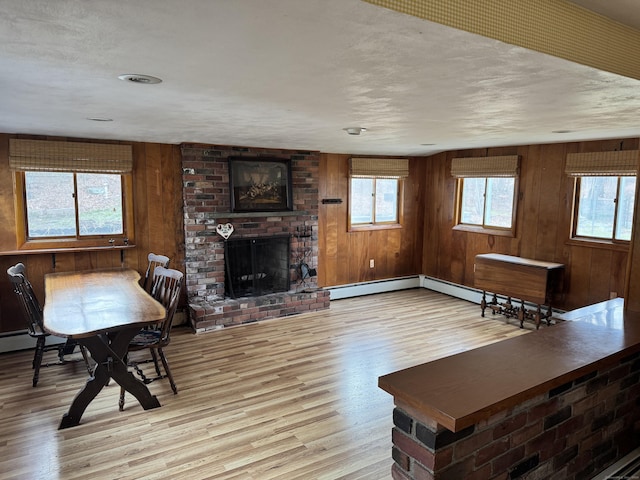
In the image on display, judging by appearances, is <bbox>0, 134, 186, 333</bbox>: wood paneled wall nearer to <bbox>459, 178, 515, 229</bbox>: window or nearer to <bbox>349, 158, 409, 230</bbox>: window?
<bbox>349, 158, 409, 230</bbox>: window

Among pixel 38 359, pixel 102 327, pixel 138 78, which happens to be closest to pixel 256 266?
pixel 38 359

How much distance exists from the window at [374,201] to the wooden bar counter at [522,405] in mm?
4721

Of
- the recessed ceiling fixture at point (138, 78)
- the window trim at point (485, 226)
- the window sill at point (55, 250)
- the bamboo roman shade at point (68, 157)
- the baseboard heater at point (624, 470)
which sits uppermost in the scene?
the recessed ceiling fixture at point (138, 78)

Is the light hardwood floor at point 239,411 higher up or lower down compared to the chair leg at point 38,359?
lower down

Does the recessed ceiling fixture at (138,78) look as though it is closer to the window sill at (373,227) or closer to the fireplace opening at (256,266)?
the fireplace opening at (256,266)

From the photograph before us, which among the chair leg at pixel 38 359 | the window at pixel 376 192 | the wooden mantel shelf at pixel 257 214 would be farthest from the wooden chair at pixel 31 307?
the window at pixel 376 192

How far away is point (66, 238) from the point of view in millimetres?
4602

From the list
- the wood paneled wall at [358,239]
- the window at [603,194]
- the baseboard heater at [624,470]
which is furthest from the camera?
the wood paneled wall at [358,239]

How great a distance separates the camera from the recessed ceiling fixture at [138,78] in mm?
1894

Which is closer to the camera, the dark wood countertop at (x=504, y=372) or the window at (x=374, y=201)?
the dark wood countertop at (x=504, y=372)

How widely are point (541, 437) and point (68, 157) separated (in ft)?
15.4

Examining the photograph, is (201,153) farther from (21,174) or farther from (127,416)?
(127,416)

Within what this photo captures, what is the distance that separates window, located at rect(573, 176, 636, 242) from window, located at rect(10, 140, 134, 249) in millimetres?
5185

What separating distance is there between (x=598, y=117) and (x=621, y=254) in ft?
7.50
